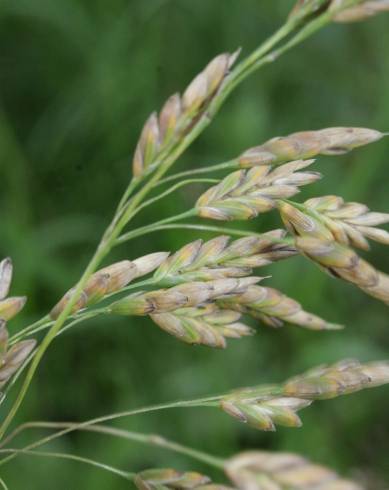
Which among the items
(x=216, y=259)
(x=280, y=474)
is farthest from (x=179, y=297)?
(x=280, y=474)

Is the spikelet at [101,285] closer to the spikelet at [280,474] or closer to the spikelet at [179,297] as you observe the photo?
the spikelet at [179,297]

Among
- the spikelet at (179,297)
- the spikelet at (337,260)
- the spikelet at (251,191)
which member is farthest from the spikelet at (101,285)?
the spikelet at (337,260)

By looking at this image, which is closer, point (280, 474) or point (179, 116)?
point (280, 474)

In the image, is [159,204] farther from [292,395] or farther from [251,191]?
[292,395]

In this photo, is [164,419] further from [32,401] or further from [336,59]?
[336,59]

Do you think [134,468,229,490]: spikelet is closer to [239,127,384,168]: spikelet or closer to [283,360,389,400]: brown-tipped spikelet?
[283,360,389,400]: brown-tipped spikelet

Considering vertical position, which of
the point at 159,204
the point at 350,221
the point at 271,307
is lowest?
the point at 159,204

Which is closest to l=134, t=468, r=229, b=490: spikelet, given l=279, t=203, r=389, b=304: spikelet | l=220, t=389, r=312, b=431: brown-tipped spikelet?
l=220, t=389, r=312, b=431: brown-tipped spikelet
